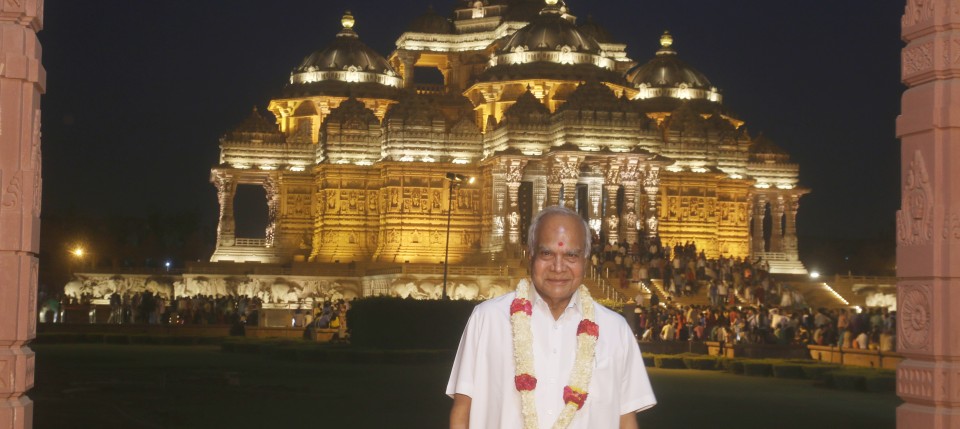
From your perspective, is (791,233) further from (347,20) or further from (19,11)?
(19,11)

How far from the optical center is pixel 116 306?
46.9m

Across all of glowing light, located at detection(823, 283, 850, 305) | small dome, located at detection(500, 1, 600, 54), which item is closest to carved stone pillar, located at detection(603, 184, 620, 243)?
glowing light, located at detection(823, 283, 850, 305)

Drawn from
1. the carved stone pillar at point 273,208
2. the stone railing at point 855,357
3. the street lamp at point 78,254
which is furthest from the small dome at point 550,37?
the stone railing at point 855,357

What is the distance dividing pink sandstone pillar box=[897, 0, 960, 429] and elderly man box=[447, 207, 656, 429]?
5.24 meters

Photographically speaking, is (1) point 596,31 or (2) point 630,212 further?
(1) point 596,31

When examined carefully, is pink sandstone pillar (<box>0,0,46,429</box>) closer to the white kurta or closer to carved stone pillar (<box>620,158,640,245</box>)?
the white kurta

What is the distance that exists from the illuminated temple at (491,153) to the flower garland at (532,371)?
142 ft

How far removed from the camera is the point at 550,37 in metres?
57.4

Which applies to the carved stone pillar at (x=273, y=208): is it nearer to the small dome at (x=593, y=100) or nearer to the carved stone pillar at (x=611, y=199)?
the small dome at (x=593, y=100)

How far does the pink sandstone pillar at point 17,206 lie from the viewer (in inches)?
430

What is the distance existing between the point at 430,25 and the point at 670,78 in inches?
392

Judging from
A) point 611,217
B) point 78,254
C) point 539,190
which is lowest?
point 78,254

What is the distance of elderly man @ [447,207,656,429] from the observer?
24.7 feet

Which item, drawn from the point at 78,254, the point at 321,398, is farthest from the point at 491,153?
the point at 321,398
